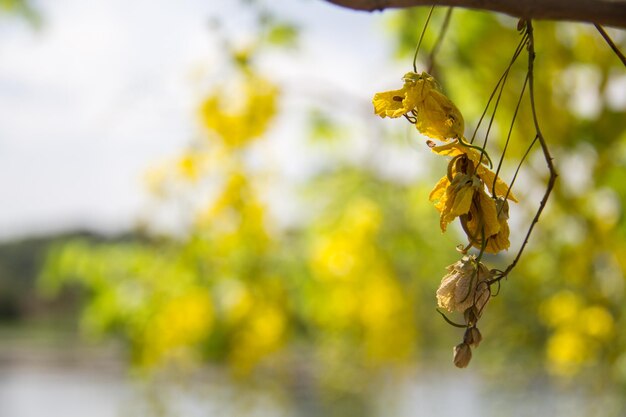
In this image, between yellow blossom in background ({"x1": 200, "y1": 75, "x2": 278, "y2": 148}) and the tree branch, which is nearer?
the tree branch

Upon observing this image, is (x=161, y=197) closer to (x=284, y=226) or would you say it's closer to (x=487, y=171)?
(x=284, y=226)

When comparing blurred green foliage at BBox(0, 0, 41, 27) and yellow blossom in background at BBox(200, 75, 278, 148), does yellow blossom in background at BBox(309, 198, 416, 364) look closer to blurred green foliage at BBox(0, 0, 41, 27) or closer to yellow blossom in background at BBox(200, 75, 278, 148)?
yellow blossom in background at BBox(200, 75, 278, 148)

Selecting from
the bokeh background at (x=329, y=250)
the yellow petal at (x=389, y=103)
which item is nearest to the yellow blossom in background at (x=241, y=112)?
the bokeh background at (x=329, y=250)

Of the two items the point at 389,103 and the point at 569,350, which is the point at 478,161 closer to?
the point at 389,103

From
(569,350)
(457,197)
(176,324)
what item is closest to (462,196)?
(457,197)

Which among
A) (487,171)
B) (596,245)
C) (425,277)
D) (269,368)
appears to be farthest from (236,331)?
(487,171)

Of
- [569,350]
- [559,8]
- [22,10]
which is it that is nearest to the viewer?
[559,8]

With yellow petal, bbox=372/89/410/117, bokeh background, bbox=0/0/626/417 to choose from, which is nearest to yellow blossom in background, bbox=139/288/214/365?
bokeh background, bbox=0/0/626/417
